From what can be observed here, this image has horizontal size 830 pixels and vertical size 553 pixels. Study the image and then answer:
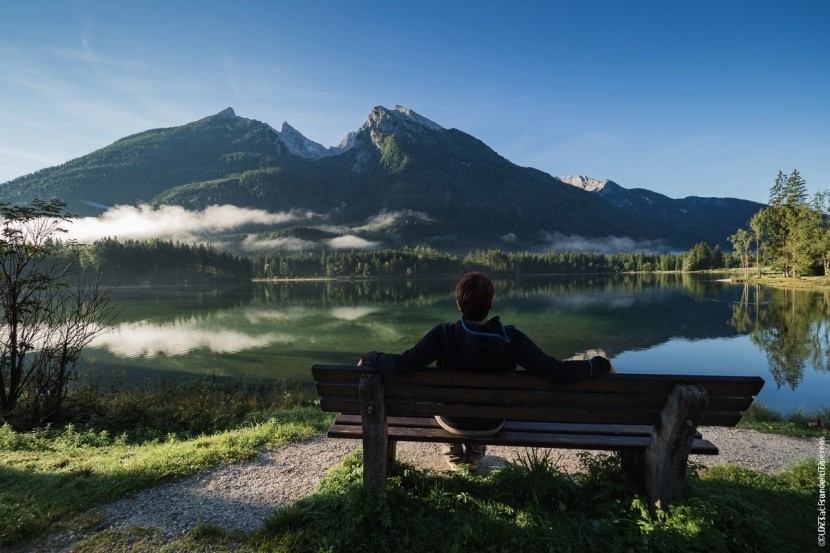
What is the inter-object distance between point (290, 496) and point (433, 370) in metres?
3.45

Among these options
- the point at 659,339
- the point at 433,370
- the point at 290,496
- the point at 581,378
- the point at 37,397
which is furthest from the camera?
the point at 659,339

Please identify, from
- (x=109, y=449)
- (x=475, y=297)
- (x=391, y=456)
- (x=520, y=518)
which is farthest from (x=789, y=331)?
(x=109, y=449)

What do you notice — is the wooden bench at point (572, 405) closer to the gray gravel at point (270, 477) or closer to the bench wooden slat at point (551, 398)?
the bench wooden slat at point (551, 398)

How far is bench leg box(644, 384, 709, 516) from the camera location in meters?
4.12

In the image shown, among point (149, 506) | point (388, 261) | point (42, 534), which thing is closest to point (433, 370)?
point (149, 506)

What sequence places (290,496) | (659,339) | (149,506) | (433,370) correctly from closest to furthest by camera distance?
(433,370) → (149,506) → (290,496) → (659,339)

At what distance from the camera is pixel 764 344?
3089 cm

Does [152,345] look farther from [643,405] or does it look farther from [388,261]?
[388,261]

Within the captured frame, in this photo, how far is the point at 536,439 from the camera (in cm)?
491

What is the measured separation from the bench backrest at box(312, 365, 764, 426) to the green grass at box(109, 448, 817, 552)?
1018 mm

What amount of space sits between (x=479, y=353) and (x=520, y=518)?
2.05 m

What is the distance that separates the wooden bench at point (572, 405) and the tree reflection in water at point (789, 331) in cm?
2268

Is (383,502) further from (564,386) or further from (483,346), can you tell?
(564,386)

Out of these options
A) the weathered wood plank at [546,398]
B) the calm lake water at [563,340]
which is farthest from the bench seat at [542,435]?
the calm lake water at [563,340]
